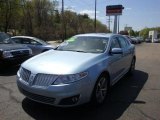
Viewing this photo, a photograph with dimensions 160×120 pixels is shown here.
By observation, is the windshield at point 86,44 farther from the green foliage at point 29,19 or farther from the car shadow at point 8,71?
the green foliage at point 29,19

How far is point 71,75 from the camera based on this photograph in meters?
4.65

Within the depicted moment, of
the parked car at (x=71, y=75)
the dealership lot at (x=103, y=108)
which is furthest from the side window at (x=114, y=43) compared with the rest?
the dealership lot at (x=103, y=108)

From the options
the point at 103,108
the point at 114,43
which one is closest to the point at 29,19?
the point at 114,43

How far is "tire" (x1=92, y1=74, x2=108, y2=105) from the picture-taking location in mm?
5144

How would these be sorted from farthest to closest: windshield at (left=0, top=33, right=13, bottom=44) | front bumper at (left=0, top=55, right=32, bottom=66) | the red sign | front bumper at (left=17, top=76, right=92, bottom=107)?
1. the red sign
2. windshield at (left=0, top=33, right=13, bottom=44)
3. front bumper at (left=0, top=55, right=32, bottom=66)
4. front bumper at (left=17, top=76, right=92, bottom=107)

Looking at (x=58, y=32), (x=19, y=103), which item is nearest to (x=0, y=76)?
(x=19, y=103)

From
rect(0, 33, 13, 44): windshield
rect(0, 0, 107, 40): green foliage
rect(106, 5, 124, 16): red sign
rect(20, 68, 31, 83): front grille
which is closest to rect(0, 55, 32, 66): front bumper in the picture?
rect(0, 33, 13, 44): windshield

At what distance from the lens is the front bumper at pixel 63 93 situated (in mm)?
4527

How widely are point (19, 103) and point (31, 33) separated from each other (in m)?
36.7

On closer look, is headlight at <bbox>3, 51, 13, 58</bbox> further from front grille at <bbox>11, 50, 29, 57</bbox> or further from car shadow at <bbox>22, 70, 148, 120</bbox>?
car shadow at <bbox>22, 70, 148, 120</bbox>

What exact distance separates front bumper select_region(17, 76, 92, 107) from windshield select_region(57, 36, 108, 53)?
60.6 inches

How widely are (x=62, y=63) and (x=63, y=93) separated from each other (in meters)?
0.76

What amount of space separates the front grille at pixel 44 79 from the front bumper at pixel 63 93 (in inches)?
3.2

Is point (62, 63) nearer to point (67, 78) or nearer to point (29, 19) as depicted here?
point (67, 78)
